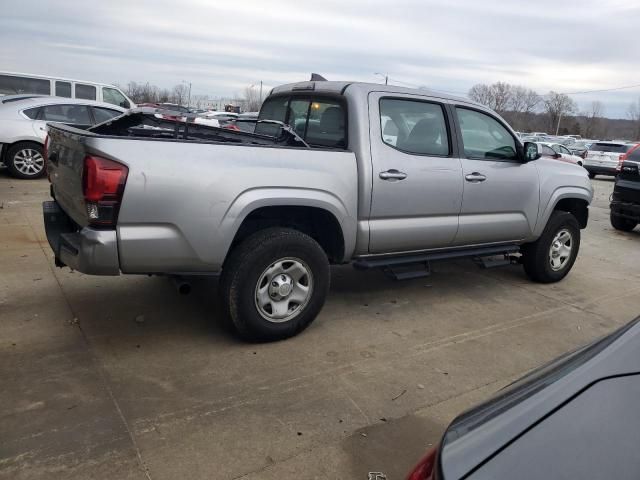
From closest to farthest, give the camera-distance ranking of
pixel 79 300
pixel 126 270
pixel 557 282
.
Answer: pixel 126 270, pixel 79 300, pixel 557 282

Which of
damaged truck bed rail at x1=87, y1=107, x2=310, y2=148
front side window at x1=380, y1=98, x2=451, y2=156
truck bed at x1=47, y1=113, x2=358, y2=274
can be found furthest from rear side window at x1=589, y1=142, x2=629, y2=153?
truck bed at x1=47, y1=113, x2=358, y2=274

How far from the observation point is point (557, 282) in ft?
20.2

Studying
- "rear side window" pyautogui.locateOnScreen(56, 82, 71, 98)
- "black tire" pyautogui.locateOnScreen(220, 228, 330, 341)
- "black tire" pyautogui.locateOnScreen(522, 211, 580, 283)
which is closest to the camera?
"black tire" pyautogui.locateOnScreen(220, 228, 330, 341)

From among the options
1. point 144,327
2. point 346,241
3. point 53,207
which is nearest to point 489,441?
point 346,241

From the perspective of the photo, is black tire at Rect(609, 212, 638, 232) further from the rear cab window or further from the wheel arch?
the rear cab window

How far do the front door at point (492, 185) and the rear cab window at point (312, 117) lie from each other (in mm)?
1196

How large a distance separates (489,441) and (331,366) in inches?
98.2

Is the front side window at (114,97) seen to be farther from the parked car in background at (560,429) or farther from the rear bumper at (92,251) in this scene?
the parked car in background at (560,429)

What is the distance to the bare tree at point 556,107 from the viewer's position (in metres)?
87.5

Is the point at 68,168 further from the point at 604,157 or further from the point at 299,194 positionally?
the point at 604,157

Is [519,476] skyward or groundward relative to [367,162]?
groundward

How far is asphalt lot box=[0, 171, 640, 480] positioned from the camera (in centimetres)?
270

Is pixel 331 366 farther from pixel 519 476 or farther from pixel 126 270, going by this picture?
pixel 519 476

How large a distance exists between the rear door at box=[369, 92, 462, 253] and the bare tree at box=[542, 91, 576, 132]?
3540 inches
